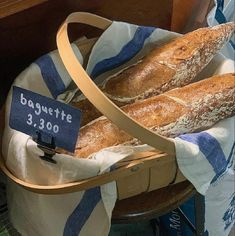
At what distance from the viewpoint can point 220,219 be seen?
1.03 m

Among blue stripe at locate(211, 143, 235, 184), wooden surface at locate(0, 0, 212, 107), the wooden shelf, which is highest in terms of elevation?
the wooden shelf

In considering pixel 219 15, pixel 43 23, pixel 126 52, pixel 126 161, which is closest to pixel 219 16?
pixel 219 15

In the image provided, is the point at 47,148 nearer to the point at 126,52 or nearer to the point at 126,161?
the point at 126,161

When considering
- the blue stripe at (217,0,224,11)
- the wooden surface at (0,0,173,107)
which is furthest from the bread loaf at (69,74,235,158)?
the blue stripe at (217,0,224,11)

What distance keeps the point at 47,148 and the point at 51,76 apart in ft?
0.72

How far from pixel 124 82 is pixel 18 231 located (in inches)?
13.0

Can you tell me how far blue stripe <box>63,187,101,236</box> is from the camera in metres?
0.82

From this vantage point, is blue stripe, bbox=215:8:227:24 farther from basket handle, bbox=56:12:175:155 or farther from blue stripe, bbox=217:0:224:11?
basket handle, bbox=56:12:175:155

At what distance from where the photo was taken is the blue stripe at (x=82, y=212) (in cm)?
82

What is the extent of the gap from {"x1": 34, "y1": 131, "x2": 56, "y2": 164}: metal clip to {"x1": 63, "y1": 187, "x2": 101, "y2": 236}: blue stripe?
9cm

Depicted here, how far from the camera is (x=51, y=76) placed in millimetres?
938

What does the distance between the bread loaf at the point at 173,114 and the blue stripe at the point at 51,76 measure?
0.41 feet

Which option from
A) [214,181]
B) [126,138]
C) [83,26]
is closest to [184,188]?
[214,181]

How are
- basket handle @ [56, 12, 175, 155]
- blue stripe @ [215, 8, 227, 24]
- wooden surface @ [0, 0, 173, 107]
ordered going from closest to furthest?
basket handle @ [56, 12, 175, 155]
wooden surface @ [0, 0, 173, 107]
blue stripe @ [215, 8, 227, 24]
